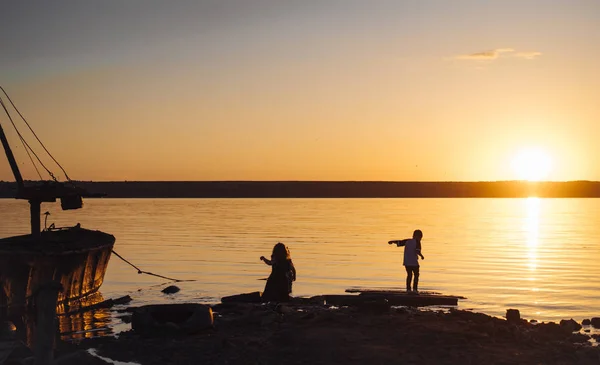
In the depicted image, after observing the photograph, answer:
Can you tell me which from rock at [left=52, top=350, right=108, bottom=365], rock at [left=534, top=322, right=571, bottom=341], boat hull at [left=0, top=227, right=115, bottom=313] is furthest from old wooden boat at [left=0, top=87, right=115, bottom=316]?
rock at [left=534, top=322, right=571, bottom=341]

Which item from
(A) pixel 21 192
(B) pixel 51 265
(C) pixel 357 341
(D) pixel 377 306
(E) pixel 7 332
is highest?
(A) pixel 21 192

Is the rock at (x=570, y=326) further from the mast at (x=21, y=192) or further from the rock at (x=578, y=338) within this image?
the mast at (x=21, y=192)

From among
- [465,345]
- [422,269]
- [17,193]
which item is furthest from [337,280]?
[465,345]

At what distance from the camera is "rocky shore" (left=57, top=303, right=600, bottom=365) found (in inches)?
698

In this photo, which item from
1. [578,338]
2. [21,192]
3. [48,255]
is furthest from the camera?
[21,192]

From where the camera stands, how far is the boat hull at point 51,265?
27.2 meters

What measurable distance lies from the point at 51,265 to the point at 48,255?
547 mm

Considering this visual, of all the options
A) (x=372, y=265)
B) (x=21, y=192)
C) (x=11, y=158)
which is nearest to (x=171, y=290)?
(x=21, y=192)

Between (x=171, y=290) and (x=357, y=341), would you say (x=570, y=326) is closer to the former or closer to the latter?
(x=357, y=341)

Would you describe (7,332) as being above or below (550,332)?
below

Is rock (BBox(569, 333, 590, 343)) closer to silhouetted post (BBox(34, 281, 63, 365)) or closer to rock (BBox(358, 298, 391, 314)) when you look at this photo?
rock (BBox(358, 298, 391, 314))

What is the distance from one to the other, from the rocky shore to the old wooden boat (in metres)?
7.87

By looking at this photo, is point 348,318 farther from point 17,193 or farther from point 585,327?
point 17,193

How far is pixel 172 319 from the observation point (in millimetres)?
21547
